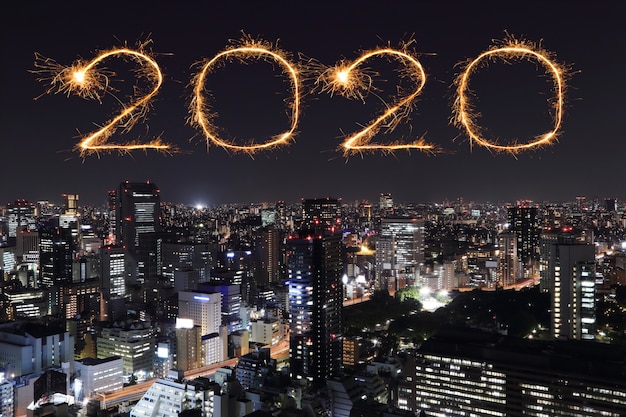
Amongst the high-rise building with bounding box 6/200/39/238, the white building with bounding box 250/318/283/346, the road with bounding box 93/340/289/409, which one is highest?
the high-rise building with bounding box 6/200/39/238

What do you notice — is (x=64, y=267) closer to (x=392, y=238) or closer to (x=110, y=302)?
(x=110, y=302)

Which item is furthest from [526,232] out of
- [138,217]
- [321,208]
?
[138,217]

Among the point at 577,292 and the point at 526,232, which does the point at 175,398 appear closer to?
the point at 577,292

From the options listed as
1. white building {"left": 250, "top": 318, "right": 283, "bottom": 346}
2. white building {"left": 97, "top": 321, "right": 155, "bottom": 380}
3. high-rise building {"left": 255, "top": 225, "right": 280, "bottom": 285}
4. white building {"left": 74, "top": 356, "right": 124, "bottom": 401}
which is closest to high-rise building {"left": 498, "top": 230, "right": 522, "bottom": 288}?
high-rise building {"left": 255, "top": 225, "right": 280, "bottom": 285}

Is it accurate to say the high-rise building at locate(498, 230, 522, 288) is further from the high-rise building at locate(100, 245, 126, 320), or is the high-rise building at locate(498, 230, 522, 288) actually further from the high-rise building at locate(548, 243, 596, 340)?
the high-rise building at locate(100, 245, 126, 320)

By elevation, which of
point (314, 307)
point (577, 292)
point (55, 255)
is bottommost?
point (314, 307)
